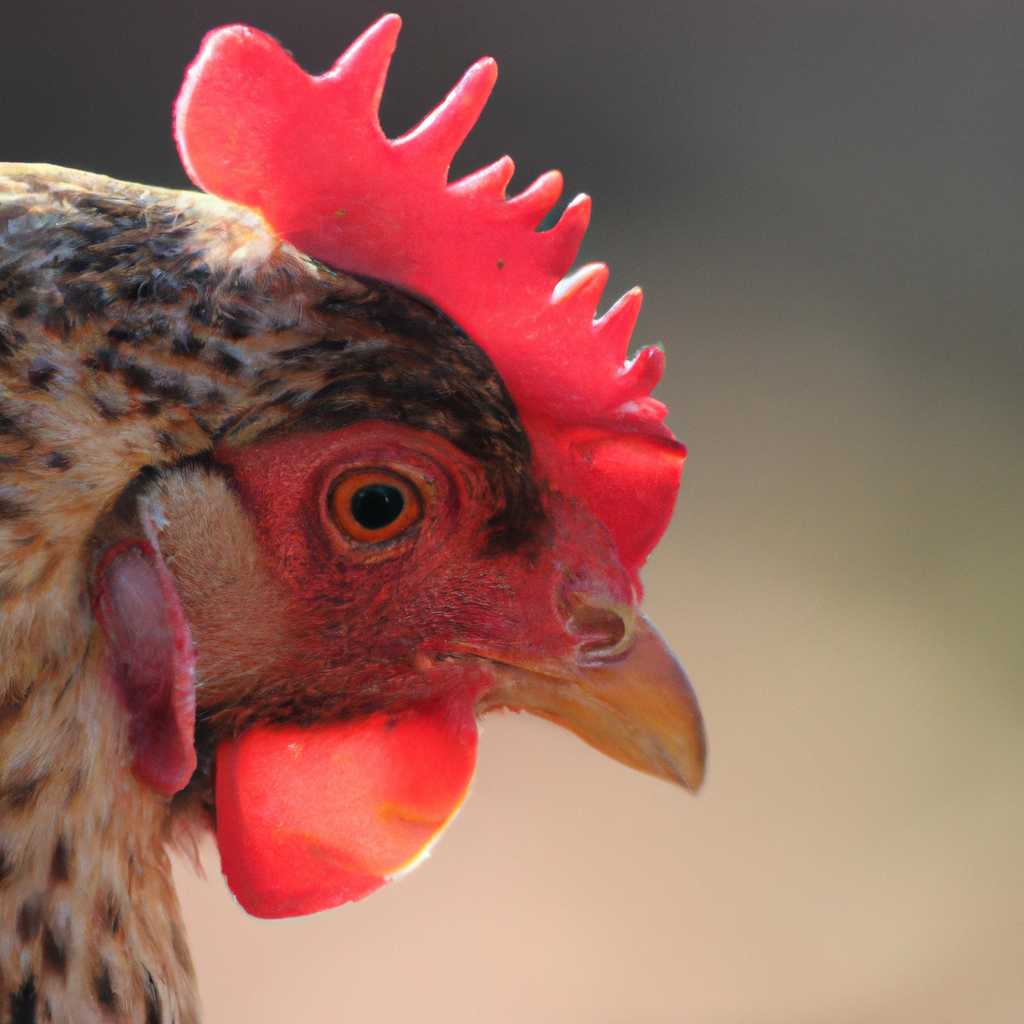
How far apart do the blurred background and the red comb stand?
1.53 metres

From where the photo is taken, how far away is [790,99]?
9.21 ft

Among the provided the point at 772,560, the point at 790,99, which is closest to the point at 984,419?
the point at 772,560

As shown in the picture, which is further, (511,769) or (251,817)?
(511,769)

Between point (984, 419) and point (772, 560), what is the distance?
32.9 inches

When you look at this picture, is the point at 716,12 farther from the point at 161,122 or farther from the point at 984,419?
the point at 161,122

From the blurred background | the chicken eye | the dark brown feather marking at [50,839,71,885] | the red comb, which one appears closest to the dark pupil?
the chicken eye

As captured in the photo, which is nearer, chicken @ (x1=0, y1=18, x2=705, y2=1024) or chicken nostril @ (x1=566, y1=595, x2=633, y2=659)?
chicken @ (x1=0, y1=18, x2=705, y2=1024)

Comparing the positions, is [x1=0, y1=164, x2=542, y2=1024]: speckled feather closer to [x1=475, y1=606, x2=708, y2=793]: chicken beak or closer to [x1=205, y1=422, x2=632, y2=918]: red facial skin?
[x1=205, y1=422, x2=632, y2=918]: red facial skin

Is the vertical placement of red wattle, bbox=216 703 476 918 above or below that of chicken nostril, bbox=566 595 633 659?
below

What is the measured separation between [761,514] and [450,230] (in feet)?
6.88

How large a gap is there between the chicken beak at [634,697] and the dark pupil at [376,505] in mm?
173

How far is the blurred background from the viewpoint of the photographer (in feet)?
6.80

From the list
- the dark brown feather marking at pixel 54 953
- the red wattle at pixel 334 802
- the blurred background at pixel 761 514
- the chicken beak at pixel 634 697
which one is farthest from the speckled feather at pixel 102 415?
the blurred background at pixel 761 514

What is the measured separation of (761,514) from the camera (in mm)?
2680
